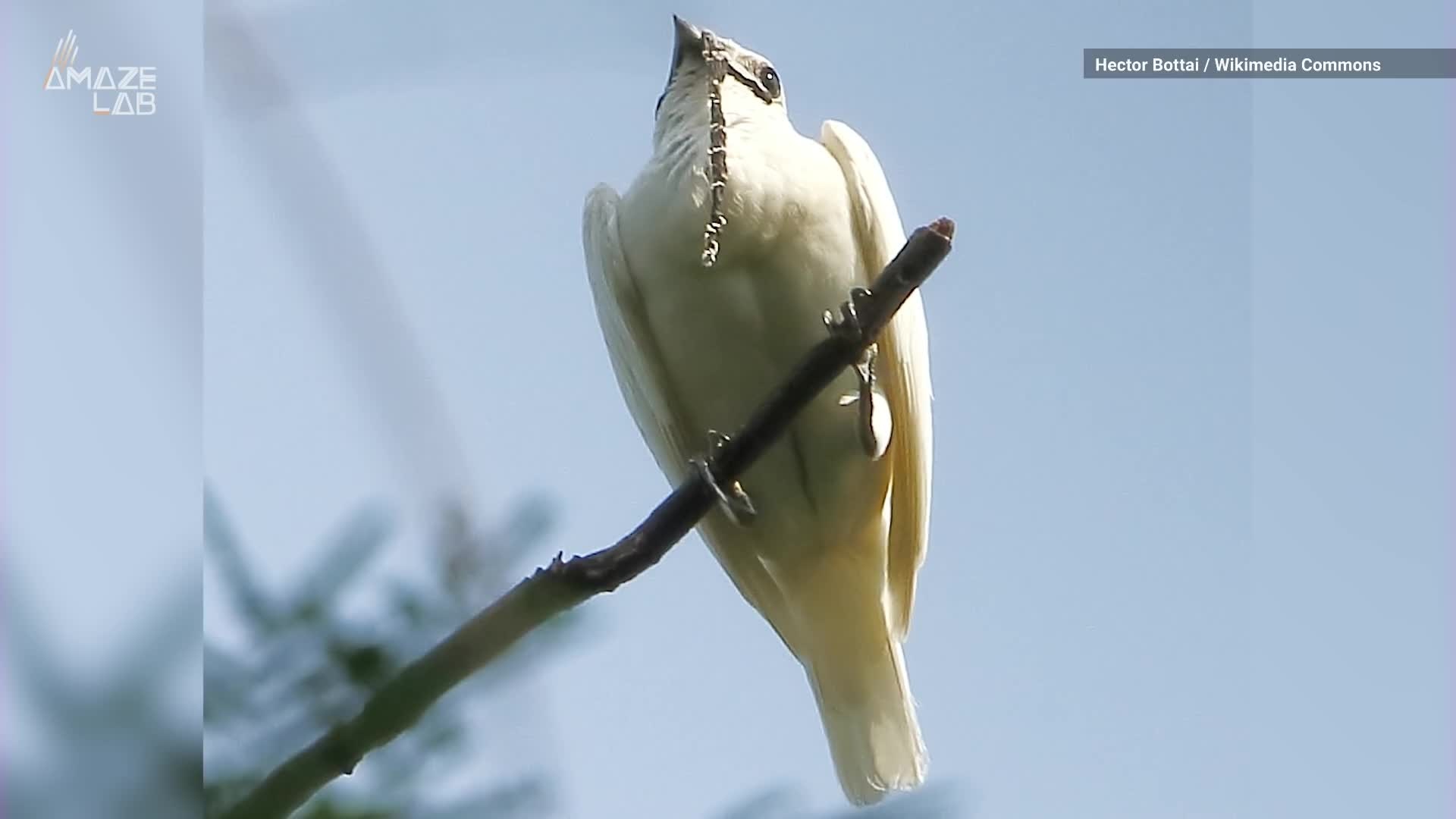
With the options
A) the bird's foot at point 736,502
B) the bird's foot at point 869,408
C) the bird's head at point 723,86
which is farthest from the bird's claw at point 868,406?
the bird's head at point 723,86

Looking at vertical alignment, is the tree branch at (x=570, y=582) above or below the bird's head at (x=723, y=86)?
below

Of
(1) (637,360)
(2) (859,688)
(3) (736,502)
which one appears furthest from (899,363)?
(2) (859,688)

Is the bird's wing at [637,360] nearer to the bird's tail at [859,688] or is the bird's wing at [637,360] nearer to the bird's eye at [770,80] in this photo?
the bird's tail at [859,688]

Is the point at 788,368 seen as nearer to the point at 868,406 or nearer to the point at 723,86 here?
the point at 868,406

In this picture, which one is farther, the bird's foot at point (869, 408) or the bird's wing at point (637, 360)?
the bird's wing at point (637, 360)

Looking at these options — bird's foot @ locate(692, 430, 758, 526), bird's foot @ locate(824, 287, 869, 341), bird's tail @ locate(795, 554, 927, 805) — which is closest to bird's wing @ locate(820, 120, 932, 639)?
bird's tail @ locate(795, 554, 927, 805)

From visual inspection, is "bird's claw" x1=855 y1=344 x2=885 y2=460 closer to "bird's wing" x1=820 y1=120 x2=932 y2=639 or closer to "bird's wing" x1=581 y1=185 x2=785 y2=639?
"bird's wing" x1=820 y1=120 x2=932 y2=639

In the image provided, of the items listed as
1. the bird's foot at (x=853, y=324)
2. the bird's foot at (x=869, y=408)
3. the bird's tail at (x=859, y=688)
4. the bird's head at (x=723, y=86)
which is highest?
the bird's head at (x=723, y=86)
